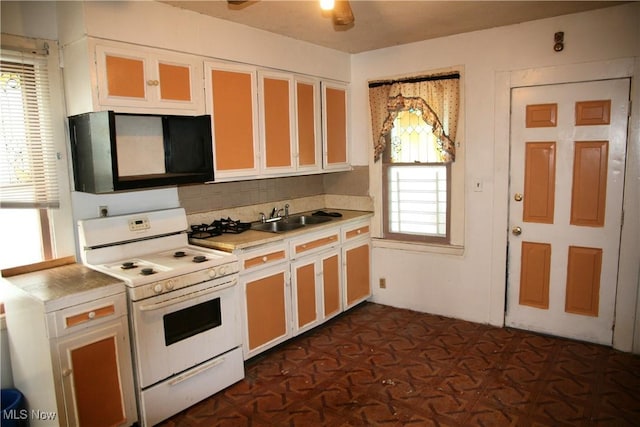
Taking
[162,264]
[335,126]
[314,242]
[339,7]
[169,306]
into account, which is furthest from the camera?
[335,126]

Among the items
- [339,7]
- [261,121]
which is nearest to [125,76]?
[261,121]

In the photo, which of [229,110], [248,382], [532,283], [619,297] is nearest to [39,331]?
[248,382]

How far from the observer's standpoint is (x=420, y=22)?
3520 mm

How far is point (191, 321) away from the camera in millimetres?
2842

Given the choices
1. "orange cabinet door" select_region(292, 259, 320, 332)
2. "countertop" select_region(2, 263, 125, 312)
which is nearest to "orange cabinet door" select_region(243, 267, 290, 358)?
"orange cabinet door" select_region(292, 259, 320, 332)

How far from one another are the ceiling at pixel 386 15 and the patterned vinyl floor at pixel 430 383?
2584mm

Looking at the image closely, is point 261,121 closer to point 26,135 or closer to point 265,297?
point 265,297

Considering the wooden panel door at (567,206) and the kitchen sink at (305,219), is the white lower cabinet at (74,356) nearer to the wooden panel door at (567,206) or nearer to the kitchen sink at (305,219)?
the kitchen sink at (305,219)

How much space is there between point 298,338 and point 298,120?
1921mm

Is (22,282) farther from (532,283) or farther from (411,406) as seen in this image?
(532,283)

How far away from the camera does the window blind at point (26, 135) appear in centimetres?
271

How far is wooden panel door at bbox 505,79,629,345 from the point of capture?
134 inches

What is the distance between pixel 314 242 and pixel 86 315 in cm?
192

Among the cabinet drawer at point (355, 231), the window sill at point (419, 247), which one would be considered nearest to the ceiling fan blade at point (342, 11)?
the cabinet drawer at point (355, 231)
